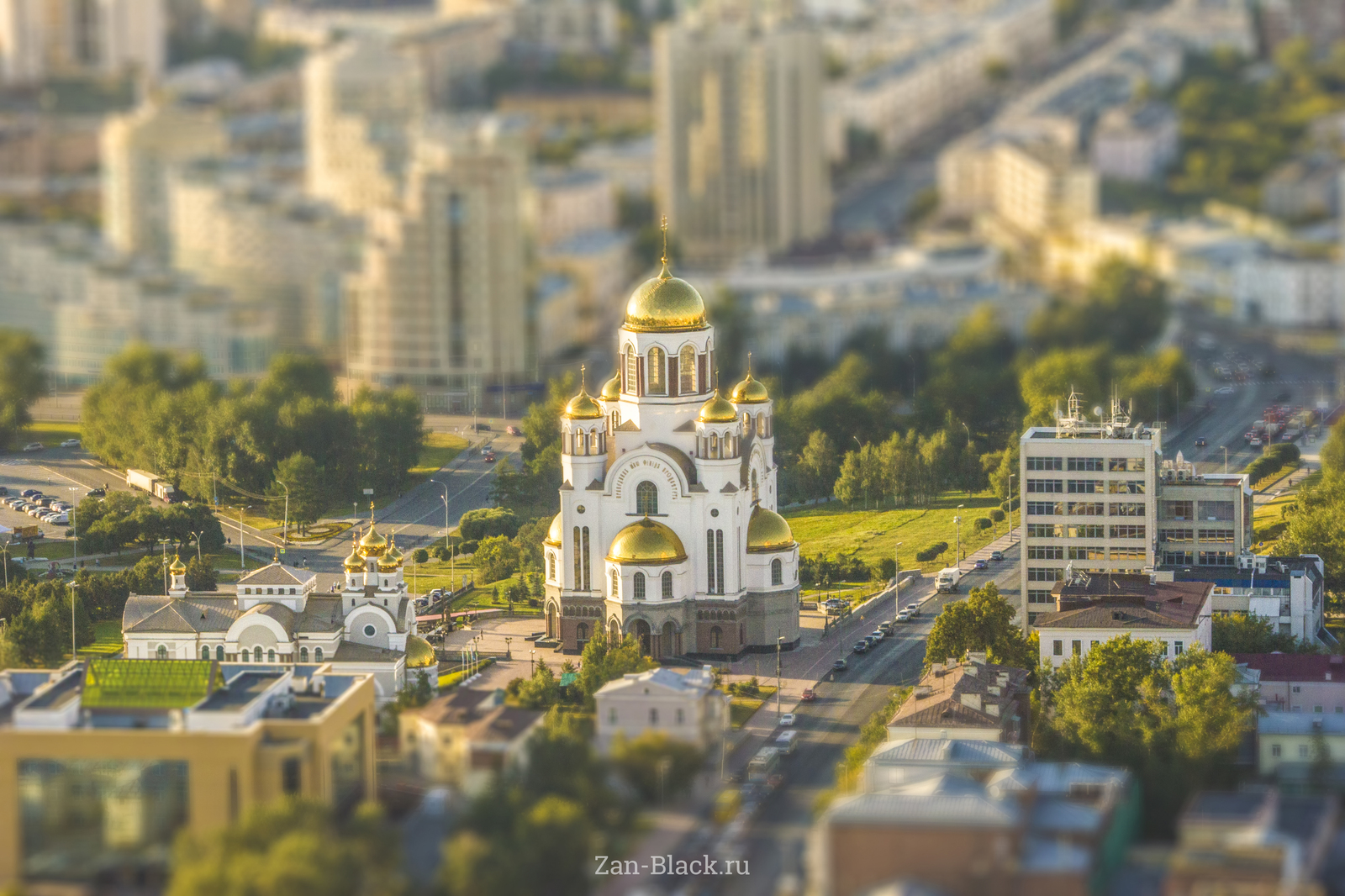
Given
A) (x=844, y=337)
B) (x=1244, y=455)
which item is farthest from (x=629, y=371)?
(x=844, y=337)

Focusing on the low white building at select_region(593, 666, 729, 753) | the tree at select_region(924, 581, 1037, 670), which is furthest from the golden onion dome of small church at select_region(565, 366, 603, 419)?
the low white building at select_region(593, 666, 729, 753)

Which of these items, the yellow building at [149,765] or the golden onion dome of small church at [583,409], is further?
the golden onion dome of small church at [583,409]

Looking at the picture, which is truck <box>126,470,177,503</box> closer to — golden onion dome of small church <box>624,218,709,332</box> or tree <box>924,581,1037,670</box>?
golden onion dome of small church <box>624,218,709,332</box>

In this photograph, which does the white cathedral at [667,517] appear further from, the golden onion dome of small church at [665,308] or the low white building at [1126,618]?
the low white building at [1126,618]

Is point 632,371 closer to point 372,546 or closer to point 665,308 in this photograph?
point 665,308

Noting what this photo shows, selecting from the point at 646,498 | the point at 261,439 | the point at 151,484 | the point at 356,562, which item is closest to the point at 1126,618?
the point at 646,498

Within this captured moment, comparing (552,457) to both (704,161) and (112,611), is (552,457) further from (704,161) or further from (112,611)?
(704,161)

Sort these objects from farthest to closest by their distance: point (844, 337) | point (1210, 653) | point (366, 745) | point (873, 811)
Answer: point (844, 337)
point (1210, 653)
point (366, 745)
point (873, 811)

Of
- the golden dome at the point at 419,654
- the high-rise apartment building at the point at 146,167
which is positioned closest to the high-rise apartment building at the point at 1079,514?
the golden dome at the point at 419,654
